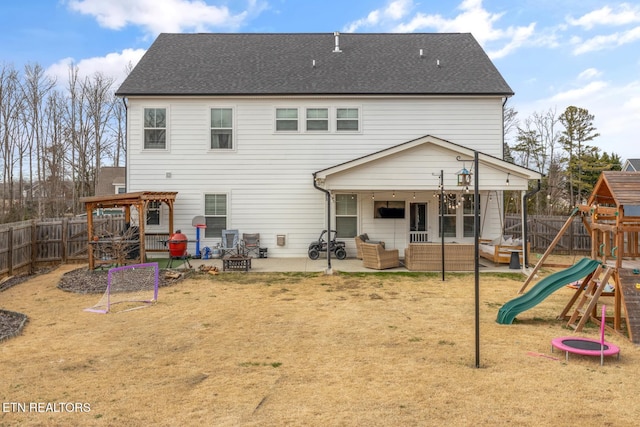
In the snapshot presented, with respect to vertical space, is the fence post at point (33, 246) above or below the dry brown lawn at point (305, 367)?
above

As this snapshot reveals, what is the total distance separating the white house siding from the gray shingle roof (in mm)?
430

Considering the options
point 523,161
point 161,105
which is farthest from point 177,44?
point 523,161

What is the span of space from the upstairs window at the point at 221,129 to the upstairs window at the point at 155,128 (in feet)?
5.68

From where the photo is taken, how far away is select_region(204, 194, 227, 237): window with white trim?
605 inches

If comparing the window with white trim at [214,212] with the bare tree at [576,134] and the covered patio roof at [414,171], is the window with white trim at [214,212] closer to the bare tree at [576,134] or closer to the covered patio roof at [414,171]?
the covered patio roof at [414,171]

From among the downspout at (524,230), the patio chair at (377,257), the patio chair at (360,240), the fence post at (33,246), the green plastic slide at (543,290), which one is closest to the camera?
the green plastic slide at (543,290)

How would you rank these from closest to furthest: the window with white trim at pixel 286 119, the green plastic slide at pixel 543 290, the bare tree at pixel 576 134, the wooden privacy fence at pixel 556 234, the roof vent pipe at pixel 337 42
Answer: the green plastic slide at pixel 543 290 < the window with white trim at pixel 286 119 < the wooden privacy fence at pixel 556 234 < the roof vent pipe at pixel 337 42 < the bare tree at pixel 576 134

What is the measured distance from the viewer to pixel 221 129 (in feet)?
50.5

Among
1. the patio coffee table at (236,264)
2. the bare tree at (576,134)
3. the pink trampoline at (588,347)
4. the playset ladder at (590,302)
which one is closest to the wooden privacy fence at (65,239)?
the patio coffee table at (236,264)

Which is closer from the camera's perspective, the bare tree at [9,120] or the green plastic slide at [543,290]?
the green plastic slide at [543,290]

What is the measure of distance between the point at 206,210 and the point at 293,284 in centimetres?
606

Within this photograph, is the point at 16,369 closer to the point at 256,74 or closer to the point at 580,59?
the point at 256,74

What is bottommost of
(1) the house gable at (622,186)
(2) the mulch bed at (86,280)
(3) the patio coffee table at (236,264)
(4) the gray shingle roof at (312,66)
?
(2) the mulch bed at (86,280)

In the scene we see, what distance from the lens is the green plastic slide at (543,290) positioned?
23.6 ft
